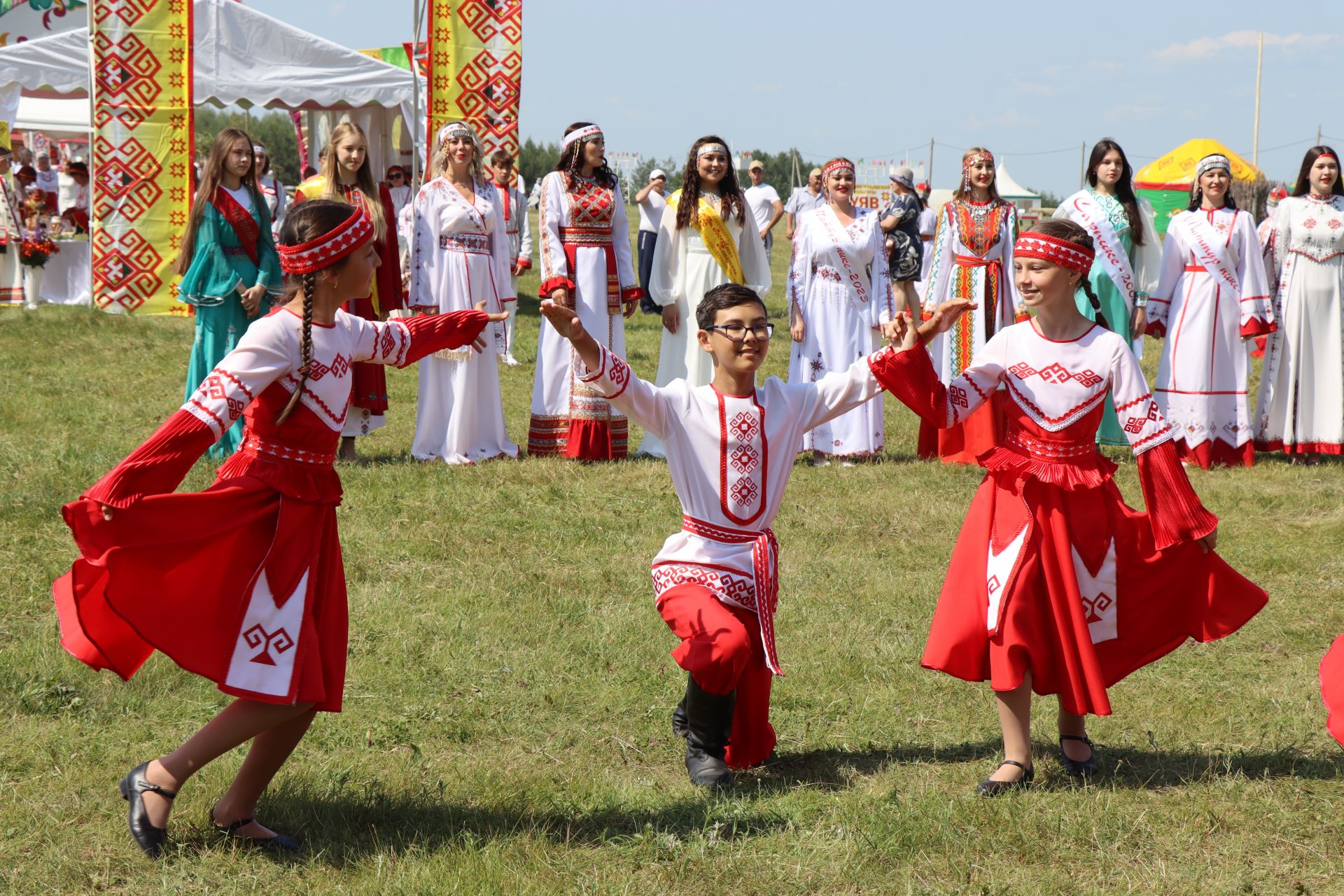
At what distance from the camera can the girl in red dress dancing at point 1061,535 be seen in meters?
3.72

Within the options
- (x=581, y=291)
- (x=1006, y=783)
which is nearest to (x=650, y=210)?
(x=581, y=291)

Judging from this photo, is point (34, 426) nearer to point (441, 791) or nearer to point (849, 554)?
point (849, 554)

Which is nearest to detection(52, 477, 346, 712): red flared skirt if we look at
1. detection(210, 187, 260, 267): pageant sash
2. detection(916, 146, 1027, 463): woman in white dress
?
detection(210, 187, 260, 267): pageant sash

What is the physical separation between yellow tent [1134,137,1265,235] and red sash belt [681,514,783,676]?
22.1m

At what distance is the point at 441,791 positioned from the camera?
376 centimetres

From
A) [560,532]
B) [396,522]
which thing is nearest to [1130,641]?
[560,532]

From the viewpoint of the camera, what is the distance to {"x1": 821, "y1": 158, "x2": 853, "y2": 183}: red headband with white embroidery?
8.56 meters

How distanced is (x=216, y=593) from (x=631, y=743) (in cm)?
153

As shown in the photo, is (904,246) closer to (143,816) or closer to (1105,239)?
(1105,239)

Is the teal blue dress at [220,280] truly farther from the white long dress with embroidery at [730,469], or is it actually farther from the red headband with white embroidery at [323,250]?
the white long dress with embroidery at [730,469]

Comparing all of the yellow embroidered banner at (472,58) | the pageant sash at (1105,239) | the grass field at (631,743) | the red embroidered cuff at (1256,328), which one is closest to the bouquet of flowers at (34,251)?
the yellow embroidered banner at (472,58)

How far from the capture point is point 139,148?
13.5 metres

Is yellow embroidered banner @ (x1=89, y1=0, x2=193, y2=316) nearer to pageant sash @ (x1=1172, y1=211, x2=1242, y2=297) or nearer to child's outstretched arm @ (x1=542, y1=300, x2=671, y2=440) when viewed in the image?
pageant sash @ (x1=1172, y1=211, x2=1242, y2=297)

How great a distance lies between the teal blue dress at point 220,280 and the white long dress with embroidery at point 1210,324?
18.7ft
